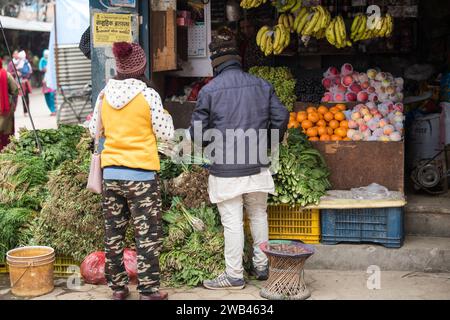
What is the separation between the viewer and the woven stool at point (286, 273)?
505 centimetres

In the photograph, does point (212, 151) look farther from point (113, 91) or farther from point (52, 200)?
point (52, 200)

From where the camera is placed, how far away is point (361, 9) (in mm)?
7973

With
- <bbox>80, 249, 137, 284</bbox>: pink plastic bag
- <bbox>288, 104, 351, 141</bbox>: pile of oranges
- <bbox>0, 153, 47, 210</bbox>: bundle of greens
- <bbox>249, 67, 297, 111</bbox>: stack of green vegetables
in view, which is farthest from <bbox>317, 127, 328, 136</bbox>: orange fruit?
<bbox>0, 153, 47, 210</bbox>: bundle of greens

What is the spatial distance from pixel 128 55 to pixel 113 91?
0.28m

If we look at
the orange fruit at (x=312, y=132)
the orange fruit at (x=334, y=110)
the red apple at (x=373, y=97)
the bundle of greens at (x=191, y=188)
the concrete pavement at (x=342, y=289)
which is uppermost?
the red apple at (x=373, y=97)

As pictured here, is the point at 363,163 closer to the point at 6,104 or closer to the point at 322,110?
the point at 322,110

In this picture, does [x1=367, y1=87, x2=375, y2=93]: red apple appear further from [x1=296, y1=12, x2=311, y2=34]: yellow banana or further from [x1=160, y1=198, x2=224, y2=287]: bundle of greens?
[x1=160, y1=198, x2=224, y2=287]: bundle of greens

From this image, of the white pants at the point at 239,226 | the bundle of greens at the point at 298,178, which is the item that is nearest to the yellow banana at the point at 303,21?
the bundle of greens at the point at 298,178

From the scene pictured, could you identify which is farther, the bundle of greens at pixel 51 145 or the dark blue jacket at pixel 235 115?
the bundle of greens at pixel 51 145

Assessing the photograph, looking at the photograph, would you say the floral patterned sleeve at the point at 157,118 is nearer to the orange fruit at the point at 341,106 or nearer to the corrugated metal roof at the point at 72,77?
the orange fruit at the point at 341,106

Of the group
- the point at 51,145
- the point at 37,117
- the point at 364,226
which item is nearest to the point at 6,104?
the point at 51,145

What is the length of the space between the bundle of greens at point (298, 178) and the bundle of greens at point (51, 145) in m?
2.31

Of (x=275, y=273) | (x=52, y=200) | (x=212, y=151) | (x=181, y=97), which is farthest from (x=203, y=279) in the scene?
(x=181, y=97)

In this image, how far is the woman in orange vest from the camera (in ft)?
15.6
